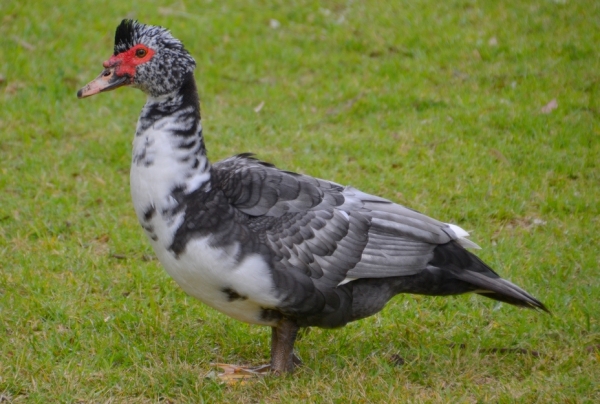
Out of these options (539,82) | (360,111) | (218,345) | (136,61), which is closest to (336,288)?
(218,345)

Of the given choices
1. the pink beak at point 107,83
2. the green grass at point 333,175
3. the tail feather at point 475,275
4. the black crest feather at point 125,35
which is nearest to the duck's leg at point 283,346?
the green grass at point 333,175

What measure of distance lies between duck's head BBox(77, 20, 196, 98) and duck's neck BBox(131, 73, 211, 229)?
6cm

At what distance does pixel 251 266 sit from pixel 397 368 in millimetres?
1041

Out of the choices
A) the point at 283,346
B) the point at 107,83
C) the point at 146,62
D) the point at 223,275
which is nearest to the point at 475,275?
the point at 283,346

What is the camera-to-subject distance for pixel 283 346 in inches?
166

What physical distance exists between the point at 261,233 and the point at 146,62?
1030 millimetres

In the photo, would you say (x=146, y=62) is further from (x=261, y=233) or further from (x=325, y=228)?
(x=325, y=228)

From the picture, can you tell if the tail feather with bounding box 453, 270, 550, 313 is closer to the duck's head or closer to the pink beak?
the duck's head

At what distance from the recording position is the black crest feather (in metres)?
4.13

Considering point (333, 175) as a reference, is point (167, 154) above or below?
above

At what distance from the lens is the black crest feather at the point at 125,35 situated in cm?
413

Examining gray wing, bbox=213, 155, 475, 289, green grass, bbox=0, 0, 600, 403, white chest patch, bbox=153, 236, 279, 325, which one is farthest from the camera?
green grass, bbox=0, 0, 600, 403

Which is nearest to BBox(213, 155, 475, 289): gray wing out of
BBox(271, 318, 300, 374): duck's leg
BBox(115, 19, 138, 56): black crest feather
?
BBox(271, 318, 300, 374): duck's leg

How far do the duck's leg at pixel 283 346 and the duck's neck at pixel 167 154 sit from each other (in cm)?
83
